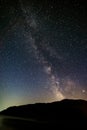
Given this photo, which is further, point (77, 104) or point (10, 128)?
point (77, 104)

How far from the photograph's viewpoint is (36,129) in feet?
81.4

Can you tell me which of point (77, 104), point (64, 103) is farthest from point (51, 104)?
point (77, 104)

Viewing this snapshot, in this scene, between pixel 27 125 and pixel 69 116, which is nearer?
pixel 27 125

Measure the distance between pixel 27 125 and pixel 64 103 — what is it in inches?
666

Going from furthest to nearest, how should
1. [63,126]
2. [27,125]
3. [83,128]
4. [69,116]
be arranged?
[69,116] < [27,125] < [63,126] < [83,128]

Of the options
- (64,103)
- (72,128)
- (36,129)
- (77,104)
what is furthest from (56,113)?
(72,128)

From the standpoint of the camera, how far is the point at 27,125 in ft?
88.0

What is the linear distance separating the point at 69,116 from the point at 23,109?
56.5 ft

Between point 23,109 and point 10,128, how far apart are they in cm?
1958

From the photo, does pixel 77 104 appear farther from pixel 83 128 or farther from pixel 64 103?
pixel 83 128

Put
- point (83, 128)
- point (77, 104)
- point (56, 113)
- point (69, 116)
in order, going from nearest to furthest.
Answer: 1. point (83, 128)
2. point (69, 116)
3. point (56, 113)
4. point (77, 104)

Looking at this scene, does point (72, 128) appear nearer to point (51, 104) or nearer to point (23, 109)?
point (51, 104)

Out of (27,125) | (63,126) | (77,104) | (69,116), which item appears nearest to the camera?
(63,126)

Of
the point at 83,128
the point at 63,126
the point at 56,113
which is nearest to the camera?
the point at 83,128
